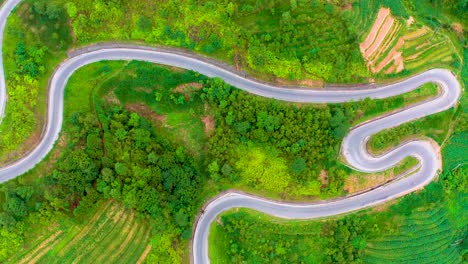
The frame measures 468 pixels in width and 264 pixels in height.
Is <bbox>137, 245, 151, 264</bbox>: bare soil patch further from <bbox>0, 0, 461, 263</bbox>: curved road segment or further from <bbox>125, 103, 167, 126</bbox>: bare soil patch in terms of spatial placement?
<bbox>125, 103, 167, 126</bbox>: bare soil patch

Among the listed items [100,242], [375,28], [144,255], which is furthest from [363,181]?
[100,242]

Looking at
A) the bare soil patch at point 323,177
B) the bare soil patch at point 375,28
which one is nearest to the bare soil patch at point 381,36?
the bare soil patch at point 375,28

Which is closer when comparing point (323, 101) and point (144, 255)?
point (144, 255)

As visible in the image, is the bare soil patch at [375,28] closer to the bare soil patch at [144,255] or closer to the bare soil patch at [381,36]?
the bare soil patch at [381,36]

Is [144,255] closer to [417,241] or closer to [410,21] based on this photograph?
[417,241]

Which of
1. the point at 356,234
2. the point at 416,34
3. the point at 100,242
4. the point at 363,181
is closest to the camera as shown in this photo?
the point at 100,242
